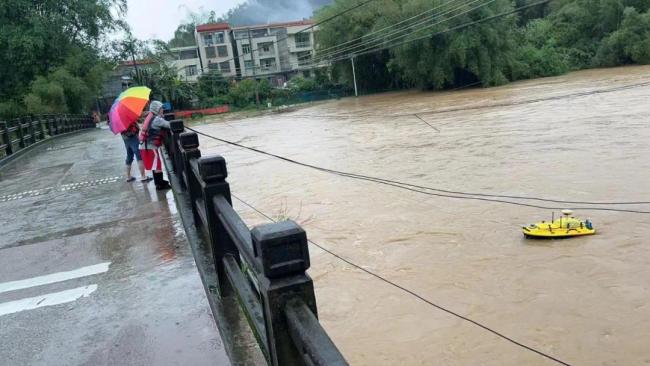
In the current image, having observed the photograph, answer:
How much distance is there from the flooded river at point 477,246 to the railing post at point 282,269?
3456mm

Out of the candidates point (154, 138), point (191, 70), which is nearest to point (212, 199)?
point (154, 138)

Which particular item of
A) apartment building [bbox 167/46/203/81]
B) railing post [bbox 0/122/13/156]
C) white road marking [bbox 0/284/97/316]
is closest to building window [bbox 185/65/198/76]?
apartment building [bbox 167/46/203/81]

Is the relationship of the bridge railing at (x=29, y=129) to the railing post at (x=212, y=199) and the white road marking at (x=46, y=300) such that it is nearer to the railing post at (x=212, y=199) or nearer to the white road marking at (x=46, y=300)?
the white road marking at (x=46, y=300)

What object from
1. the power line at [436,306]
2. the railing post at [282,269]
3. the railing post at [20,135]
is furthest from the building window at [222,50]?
the railing post at [282,269]

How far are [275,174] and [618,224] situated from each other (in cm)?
834

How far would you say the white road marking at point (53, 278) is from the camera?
4184 mm

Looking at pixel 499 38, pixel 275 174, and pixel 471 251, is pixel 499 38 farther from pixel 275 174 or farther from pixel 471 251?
pixel 471 251

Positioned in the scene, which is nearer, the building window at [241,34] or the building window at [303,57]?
the building window at [303,57]

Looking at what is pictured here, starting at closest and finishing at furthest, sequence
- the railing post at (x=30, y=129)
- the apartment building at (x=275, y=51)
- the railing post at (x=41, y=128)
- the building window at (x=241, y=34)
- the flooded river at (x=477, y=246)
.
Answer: the flooded river at (x=477, y=246)
the railing post at (x=30, y=129)
the railing post at (x=41, y=128)
the apartment building at (x=275, y=51)
the building window at (x=241, y=34)

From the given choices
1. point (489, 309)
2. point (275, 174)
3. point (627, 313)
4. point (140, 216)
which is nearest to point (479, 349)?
point (489, 309)

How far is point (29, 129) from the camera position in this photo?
17.0 metres

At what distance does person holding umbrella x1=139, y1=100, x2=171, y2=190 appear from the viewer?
7.22 metres

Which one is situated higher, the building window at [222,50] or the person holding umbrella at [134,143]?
the building window at [222,50]

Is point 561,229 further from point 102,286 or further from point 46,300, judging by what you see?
point 46,300
